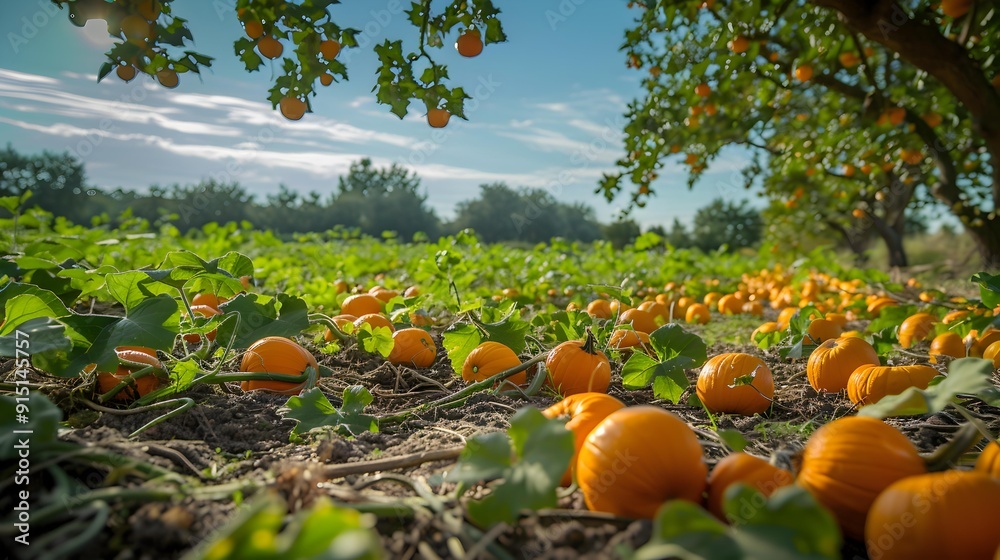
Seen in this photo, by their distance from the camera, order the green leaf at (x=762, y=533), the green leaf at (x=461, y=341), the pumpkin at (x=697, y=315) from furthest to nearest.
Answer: the pumpkin at (x=697, y=315), the green leaf at (x=461, y=341), the green leaf at (x=762, y=533)

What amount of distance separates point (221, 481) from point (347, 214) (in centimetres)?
3696

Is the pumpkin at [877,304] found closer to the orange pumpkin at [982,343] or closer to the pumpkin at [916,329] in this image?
the pumpkin at [916,329]

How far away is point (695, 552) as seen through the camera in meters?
0.83

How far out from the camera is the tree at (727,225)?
38344mm

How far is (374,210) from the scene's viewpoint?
1496 inches

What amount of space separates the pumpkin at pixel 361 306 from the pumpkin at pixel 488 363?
148 cm

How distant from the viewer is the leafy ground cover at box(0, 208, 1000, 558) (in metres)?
0.97

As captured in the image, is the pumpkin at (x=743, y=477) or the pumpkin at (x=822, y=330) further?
the pumpkin at (x=822, y=330)

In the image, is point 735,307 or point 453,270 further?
point 735,307

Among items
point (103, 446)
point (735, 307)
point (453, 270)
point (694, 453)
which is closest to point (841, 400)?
point (694, 453)

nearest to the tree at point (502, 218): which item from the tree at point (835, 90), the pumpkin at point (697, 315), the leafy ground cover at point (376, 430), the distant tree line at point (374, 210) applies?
the distant tree line at point (374, 210)

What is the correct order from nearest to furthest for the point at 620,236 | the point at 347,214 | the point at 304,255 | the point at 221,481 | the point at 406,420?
the point at 221,481 < the point at 406,420 < the point at 304,255 < the point at 620,236 < the point at 347,214

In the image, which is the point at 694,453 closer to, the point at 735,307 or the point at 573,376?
the point at 573,376

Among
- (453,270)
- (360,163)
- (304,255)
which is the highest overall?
(360,163)
